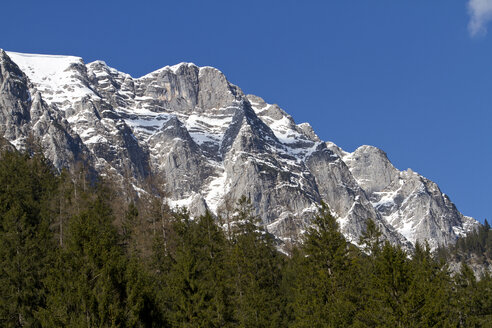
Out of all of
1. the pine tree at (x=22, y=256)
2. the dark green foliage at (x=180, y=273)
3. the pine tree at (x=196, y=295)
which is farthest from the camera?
the pine tree at (x=196, y=295)

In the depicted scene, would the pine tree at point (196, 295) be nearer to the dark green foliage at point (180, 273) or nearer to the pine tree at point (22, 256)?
the dark green foliage at point (180, 273)

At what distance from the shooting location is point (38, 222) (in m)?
51.9

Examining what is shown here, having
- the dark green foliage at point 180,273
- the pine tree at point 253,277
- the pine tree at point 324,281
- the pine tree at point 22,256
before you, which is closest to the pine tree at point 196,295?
the dark green foliage at point 180,273

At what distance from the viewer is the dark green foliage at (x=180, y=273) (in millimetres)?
A: 32438

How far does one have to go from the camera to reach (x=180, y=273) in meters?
41.5

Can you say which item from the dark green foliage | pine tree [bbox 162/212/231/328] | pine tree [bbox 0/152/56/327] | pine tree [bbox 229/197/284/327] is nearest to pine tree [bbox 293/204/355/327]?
the dark green foliage

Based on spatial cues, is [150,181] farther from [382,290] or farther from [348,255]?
[382,290]

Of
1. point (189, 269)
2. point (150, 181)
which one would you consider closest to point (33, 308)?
point (189, 269)

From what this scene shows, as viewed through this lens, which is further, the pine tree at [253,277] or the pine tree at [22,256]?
the pine tree at [253,277]

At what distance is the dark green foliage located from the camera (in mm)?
32438

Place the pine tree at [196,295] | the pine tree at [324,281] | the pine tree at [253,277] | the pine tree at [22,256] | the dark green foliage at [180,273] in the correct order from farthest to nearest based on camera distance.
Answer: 1. the pine tree at [253,277]
2. the pine tree at [324,281]
3. the pine tree at [196,295]
4. the pine tree at [22,256]
5. the dark green foliage at [180,273]

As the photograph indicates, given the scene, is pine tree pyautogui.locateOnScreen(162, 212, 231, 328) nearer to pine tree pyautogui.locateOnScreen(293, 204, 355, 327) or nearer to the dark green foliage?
the dark green foliage

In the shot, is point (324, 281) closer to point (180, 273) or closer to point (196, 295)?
point (196, 295)

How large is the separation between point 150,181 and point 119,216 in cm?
1103
